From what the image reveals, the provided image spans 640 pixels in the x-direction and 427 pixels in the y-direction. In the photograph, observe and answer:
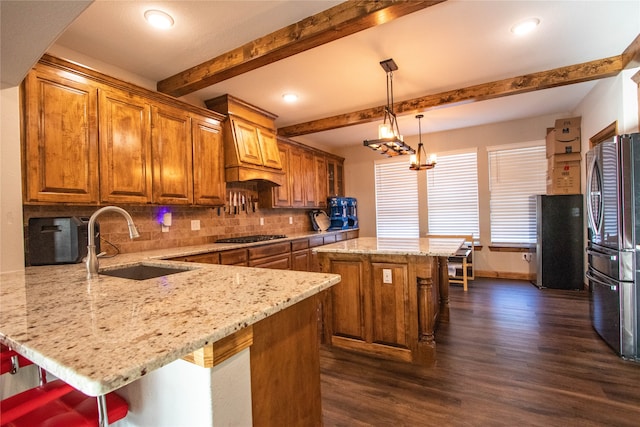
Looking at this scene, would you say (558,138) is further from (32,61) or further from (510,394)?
(32,61)

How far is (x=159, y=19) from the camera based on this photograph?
2.15 m

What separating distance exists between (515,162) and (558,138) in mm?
753

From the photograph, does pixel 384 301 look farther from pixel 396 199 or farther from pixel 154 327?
pixel 396 199

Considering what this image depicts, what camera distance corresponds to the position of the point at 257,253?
3531 millimetres

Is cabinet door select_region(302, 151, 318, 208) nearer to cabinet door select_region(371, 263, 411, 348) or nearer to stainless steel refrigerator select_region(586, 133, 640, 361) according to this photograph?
cabinet door select_region(371, 263, 411, 348)

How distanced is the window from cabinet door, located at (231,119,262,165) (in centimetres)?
398

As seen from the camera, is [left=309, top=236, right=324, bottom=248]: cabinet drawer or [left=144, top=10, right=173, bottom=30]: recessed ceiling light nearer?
[left=144, top=10, right=173, bottom=30]: recessed ceiling light

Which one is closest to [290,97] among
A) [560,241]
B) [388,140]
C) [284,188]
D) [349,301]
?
[284,188]

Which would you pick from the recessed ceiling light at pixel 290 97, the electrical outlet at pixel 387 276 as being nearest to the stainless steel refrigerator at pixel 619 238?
the electrical outlet at pixel 387 276

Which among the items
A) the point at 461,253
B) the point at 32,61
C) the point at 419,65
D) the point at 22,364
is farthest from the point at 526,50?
the point at 22,364

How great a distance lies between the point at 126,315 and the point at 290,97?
3346 millimetres

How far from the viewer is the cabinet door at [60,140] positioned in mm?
2004

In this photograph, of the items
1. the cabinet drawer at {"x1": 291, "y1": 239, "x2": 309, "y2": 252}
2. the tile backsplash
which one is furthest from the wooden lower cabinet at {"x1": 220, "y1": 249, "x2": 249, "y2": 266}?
the cabinet drawer at {"x1": 291, "y1": 239, "x2": 309, "y2": 252}

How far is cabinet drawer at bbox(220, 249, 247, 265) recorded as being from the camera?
3.07 m
